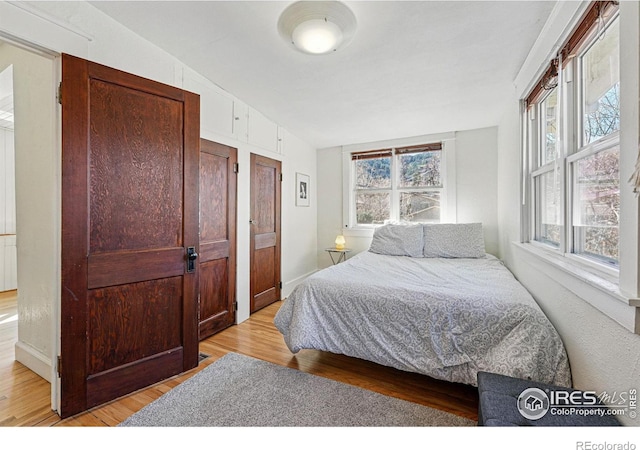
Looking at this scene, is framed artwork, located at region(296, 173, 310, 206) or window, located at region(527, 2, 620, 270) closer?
window, located at region(527, 2, 620, 270)

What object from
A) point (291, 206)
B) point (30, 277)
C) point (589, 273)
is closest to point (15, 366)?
point (30, 277)

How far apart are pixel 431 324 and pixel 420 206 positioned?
2.60 m

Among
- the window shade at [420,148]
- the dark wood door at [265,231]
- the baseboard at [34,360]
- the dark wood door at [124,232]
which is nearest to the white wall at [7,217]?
the baseboard at [34,360]

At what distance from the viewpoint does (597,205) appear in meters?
1.29

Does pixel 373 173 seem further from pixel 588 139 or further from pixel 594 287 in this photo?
pixel 594 287

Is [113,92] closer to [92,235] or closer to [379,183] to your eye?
[92,235]

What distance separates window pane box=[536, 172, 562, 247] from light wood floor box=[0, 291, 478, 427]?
3.90 ft

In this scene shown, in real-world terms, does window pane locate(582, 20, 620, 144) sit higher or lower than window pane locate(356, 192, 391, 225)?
higher

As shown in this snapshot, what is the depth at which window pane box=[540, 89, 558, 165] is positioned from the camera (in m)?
1.86

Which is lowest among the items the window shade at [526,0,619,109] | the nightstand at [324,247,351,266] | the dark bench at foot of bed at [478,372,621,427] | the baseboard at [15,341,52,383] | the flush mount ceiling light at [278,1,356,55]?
the baseboard at [15,341,52,383]

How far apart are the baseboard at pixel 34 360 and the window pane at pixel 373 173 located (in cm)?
391

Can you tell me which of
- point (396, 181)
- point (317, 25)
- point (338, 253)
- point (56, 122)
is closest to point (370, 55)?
point (317, 25)

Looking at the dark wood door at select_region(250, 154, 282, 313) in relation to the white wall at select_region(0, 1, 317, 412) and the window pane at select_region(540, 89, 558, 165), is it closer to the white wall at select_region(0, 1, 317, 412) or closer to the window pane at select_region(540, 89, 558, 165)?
the white wall at select_region(0, 1, 317, 412)

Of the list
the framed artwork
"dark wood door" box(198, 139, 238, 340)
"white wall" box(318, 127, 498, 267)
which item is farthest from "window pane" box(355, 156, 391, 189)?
"dark wood door" box(198, 139, 238, 340)
